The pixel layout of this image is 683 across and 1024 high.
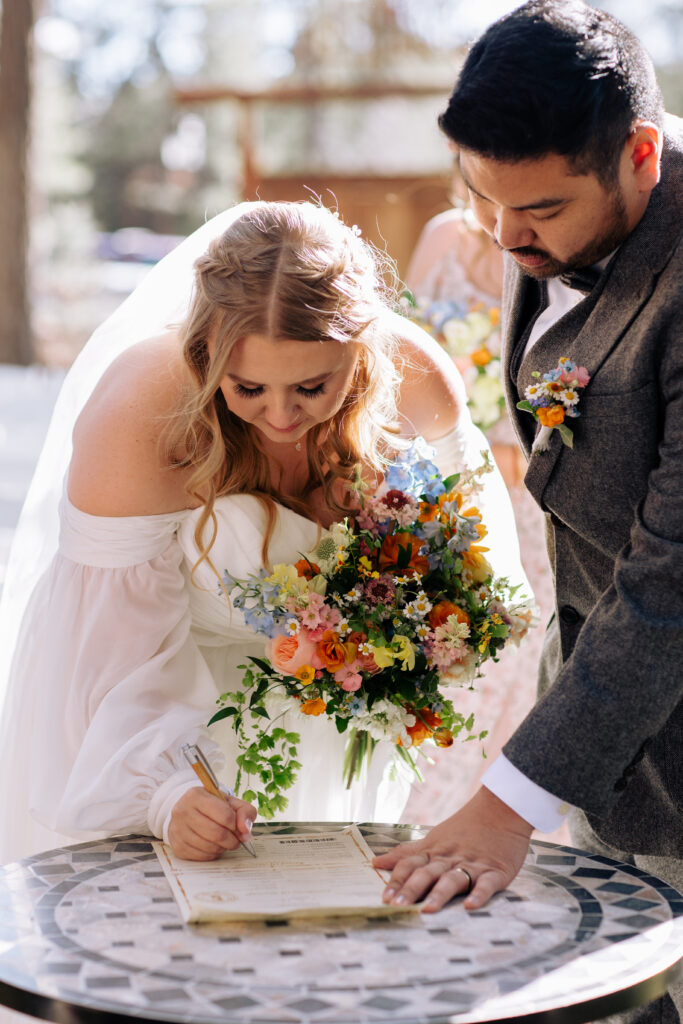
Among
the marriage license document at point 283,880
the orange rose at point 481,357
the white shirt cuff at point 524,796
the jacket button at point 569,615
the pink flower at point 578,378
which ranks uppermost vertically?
the pink flower at point 578,378

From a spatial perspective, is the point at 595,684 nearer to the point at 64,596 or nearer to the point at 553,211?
the point at 553,211

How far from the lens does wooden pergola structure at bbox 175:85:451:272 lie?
285 inches

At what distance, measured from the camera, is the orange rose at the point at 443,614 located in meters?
1.90

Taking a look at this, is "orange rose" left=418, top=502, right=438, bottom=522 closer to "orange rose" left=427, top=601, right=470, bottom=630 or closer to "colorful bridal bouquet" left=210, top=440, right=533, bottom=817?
"colorful bridal bouquet" left=210, top=440, right=533, bottom=817

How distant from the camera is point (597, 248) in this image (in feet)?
5.39

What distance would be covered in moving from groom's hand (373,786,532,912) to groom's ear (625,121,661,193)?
83 centimetres

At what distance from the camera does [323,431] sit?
2.25m

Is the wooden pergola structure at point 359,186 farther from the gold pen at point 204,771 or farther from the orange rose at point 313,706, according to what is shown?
the gold pen at point 204,771

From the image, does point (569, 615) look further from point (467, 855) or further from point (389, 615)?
point (467, 855)

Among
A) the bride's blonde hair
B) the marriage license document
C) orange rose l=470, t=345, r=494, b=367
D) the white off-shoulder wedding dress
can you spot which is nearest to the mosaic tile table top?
the marriage license document

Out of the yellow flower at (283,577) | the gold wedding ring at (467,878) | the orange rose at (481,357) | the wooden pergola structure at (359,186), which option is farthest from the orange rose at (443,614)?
the wooden pergola structure at (359,186)

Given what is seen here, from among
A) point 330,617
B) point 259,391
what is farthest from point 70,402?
point 330,617

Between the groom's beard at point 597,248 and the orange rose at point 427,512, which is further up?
the groom's beard at point 597,248

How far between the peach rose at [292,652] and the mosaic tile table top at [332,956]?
1.26ft
